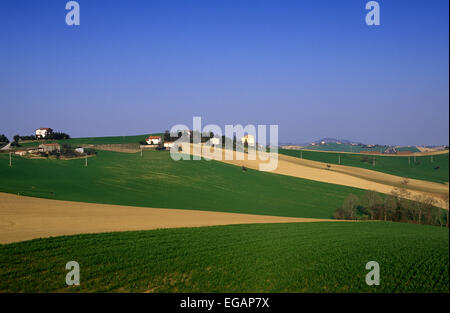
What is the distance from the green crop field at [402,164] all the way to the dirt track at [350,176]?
3170mm

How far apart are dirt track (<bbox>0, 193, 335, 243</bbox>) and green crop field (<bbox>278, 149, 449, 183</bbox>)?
4504 centimetres

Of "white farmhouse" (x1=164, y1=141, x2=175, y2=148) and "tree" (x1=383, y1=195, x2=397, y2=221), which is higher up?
"white farmhouse" (x1=164, y1=141, x2=175, y2=148)

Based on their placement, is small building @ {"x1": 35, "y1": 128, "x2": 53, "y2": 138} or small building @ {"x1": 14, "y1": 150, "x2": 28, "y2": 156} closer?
small building @ {"x1": 14, "y1": 150, "x2": 28, "y2": 156}

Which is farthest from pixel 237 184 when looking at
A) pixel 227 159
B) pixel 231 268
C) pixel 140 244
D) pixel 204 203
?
pixel 231 268

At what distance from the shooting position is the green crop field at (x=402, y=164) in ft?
192

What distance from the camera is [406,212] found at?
128 feet

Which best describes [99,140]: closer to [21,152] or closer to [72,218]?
[21,152]

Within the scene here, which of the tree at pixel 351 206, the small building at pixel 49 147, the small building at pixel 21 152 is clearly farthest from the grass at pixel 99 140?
the tree at pixel 351 206

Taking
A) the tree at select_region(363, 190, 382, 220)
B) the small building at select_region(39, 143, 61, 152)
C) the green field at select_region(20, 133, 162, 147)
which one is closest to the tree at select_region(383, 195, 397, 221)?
the tree at select_region(363, 190, 382, 220)

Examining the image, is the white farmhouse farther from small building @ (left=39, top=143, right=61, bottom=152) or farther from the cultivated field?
the cultivated field

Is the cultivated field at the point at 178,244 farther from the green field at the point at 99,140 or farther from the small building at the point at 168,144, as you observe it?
the small building at the point at 168,144

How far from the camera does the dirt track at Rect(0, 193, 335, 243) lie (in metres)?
19.4

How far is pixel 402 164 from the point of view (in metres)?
68.4

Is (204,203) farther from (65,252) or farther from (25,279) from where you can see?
(25,279)
